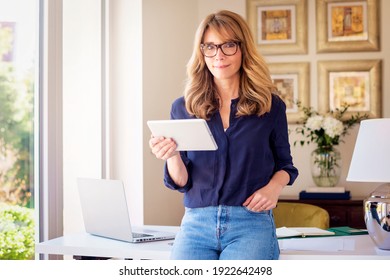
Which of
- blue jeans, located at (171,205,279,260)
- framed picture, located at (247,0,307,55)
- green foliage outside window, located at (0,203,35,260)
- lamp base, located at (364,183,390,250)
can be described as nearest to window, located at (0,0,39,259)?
green foliage outside window, located at (0,203,35,260)

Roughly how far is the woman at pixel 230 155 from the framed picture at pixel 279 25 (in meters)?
2.58

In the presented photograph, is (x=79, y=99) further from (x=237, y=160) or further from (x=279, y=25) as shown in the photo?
(x=237, y=160)

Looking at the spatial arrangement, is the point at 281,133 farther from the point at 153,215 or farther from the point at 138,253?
the point at 153,215

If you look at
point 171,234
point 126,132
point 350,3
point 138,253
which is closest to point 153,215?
point 126,132

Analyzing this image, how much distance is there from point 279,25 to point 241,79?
2.66 metres

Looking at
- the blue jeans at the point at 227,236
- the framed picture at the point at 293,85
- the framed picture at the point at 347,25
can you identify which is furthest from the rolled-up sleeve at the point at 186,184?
the framed picture at the point at 347,25

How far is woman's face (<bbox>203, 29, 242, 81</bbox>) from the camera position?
1.94 meters

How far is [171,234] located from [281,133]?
82 cm

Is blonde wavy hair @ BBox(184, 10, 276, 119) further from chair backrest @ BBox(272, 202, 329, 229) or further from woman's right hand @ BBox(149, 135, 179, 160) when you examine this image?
chair backrest @ BBox(272, 202, 329, 229)

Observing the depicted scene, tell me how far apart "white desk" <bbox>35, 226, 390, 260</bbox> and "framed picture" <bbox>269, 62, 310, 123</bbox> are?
77.3 inches

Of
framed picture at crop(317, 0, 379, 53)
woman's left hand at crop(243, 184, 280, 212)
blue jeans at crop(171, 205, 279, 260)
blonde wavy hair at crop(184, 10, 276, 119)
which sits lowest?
blue jeans at crop(171, 205, 279, 260)

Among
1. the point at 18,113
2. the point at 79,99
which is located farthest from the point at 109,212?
the point at 79,99

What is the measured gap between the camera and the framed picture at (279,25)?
4.52 m

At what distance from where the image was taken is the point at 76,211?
3.44 m
